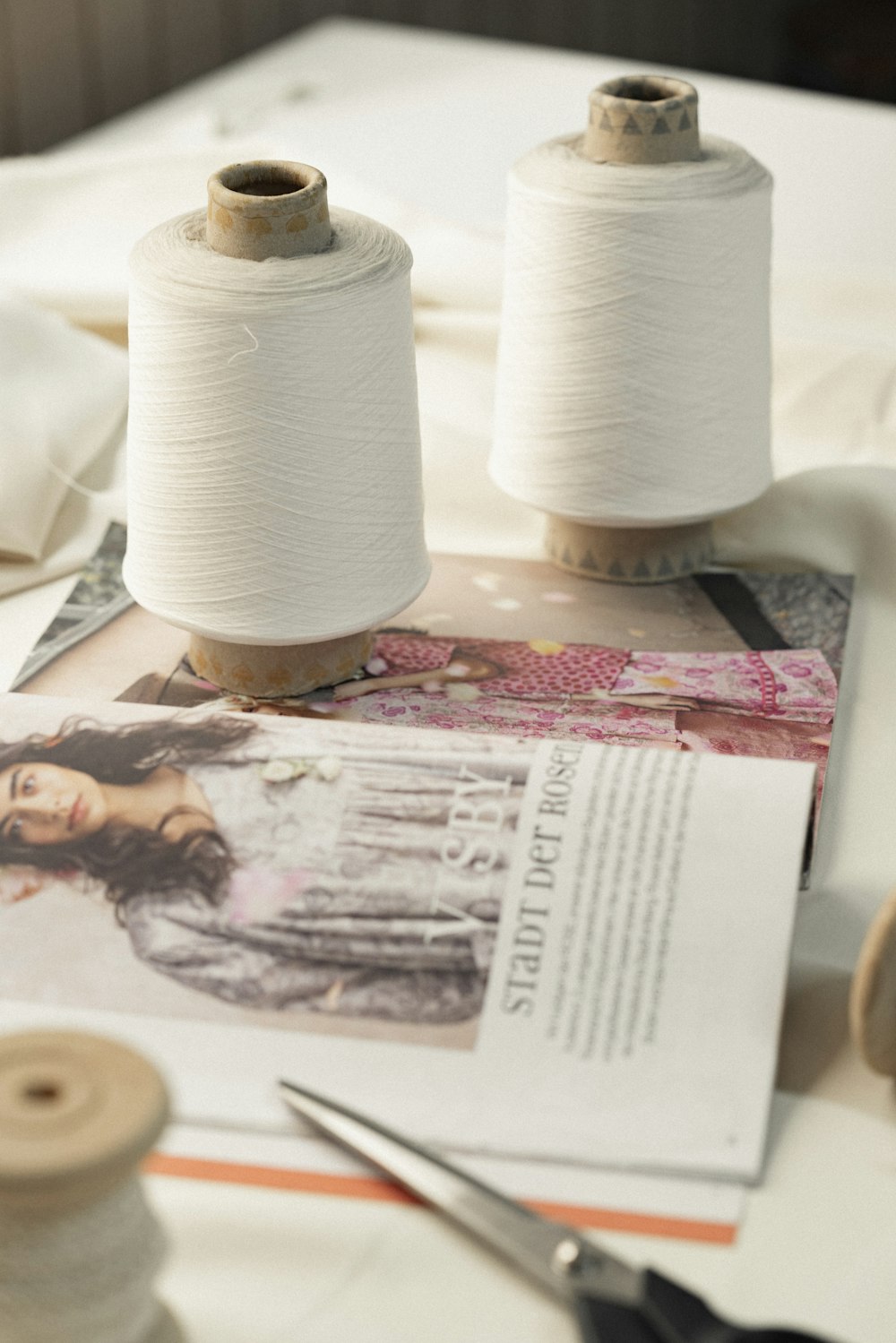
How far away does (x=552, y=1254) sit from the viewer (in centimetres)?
42

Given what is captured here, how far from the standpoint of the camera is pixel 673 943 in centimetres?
51

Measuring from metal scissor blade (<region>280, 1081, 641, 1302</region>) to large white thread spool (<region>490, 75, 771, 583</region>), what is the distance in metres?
0.41

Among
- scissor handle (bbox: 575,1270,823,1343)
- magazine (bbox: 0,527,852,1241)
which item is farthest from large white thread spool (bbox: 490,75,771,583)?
scissor handle (bbox: 575,1270,823,1343)

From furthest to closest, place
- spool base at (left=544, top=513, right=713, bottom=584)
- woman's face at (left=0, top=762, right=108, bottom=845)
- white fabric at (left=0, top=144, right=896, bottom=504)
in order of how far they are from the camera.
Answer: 1. white fabric at (left=0, top=144, right=896, bottom=504)
2. spool base at (left=544, top=513, right=713, bottom=584)
3. woman's face at (left=0, top=762, right=108, bottom=845)

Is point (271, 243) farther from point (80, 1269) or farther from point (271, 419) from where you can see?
point (80, 1269)

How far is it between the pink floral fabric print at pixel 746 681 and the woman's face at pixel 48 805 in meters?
0.26

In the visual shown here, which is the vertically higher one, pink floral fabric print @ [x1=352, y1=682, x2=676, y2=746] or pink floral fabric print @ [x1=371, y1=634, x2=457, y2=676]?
pink floral fabric print @ [x1=352, y1=682, x2=676, y2=746]

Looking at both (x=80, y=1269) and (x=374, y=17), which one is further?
(x=374, y=17)

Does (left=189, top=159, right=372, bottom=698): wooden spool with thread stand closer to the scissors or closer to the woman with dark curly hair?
the woman with dark curly hair

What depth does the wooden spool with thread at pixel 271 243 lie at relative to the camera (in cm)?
64

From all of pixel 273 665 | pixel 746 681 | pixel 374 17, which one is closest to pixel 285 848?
pixel 273 665

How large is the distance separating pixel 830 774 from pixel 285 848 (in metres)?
0.26

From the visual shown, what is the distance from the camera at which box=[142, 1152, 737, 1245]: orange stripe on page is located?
0.45m

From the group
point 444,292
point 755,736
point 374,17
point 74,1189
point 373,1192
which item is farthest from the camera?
point 374,17
